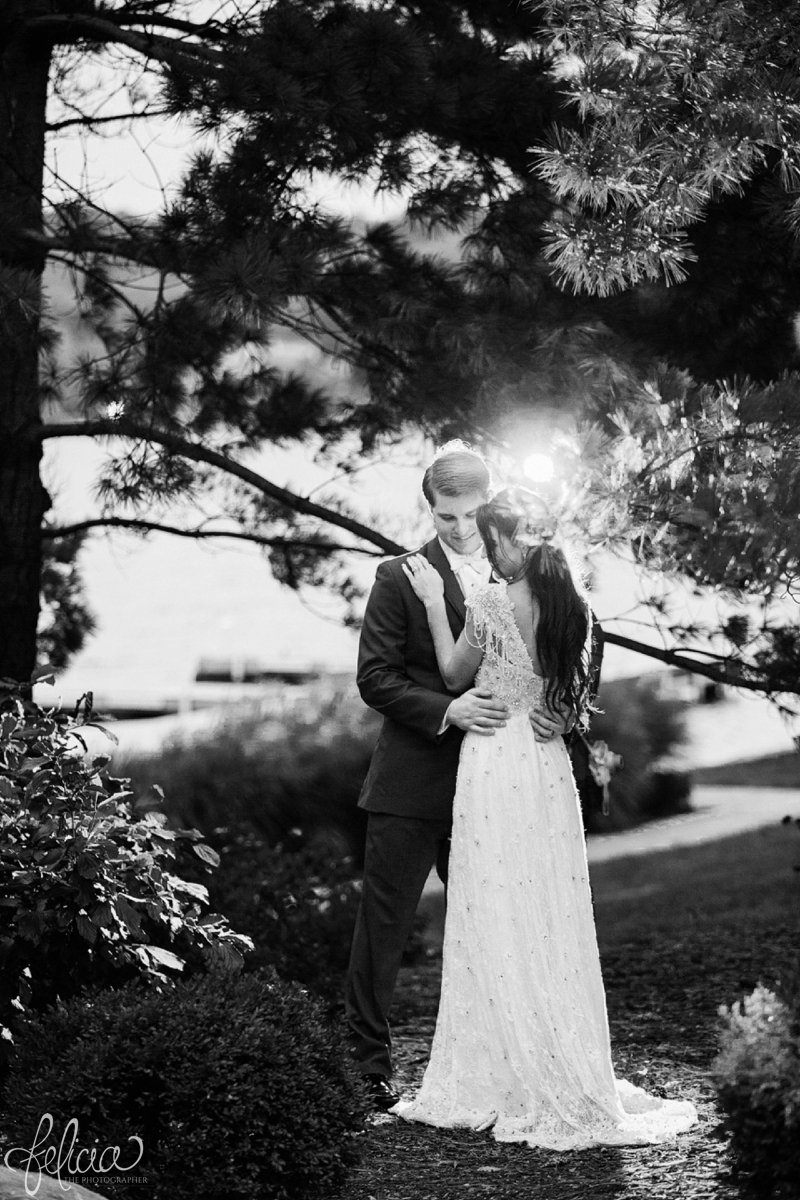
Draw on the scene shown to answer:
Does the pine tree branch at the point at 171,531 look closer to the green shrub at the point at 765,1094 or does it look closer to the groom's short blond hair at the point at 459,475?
the groom's short blond hair at the point at 459,475

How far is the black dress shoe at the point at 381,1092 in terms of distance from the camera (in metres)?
4.38

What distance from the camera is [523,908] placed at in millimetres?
4285

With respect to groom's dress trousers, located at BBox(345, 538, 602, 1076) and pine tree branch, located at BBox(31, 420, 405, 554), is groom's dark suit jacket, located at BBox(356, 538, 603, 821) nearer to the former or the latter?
groom's dress trousers, located at BBox(345, 538, 602, 1076)

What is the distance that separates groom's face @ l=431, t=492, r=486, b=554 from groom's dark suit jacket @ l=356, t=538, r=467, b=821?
0.40 feet

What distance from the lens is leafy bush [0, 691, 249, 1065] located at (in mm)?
4094

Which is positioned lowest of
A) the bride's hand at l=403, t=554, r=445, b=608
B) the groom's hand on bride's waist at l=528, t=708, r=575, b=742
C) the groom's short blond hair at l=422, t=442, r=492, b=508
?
the groom's hand on bride's waist at l=528, t=708, r=575, b=742

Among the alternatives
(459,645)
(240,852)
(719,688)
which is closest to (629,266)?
(459,645)

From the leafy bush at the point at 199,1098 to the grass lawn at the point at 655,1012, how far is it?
0.77ft

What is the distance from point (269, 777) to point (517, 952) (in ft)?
18.1

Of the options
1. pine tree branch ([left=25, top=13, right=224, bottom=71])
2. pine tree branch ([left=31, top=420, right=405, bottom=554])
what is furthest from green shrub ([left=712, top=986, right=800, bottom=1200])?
pine tree branch ([left=25, top=13, right=224, bottom=71])

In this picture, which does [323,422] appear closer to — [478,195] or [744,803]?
[478,195]

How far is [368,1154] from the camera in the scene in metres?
3.96

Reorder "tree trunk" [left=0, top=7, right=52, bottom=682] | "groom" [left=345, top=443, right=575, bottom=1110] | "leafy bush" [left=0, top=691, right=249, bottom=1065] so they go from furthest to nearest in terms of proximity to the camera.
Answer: "tree trunk" [left=0, top=7, right=52, bottom=682], "groom" [left=345, top=443, right=575, bottom=1110], "leafy bush" [left=0, top=691, right=249, bottom=1065]

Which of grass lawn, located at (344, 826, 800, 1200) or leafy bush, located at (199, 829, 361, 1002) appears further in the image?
leafy bush, located at (199, 829, 361, 1002)
